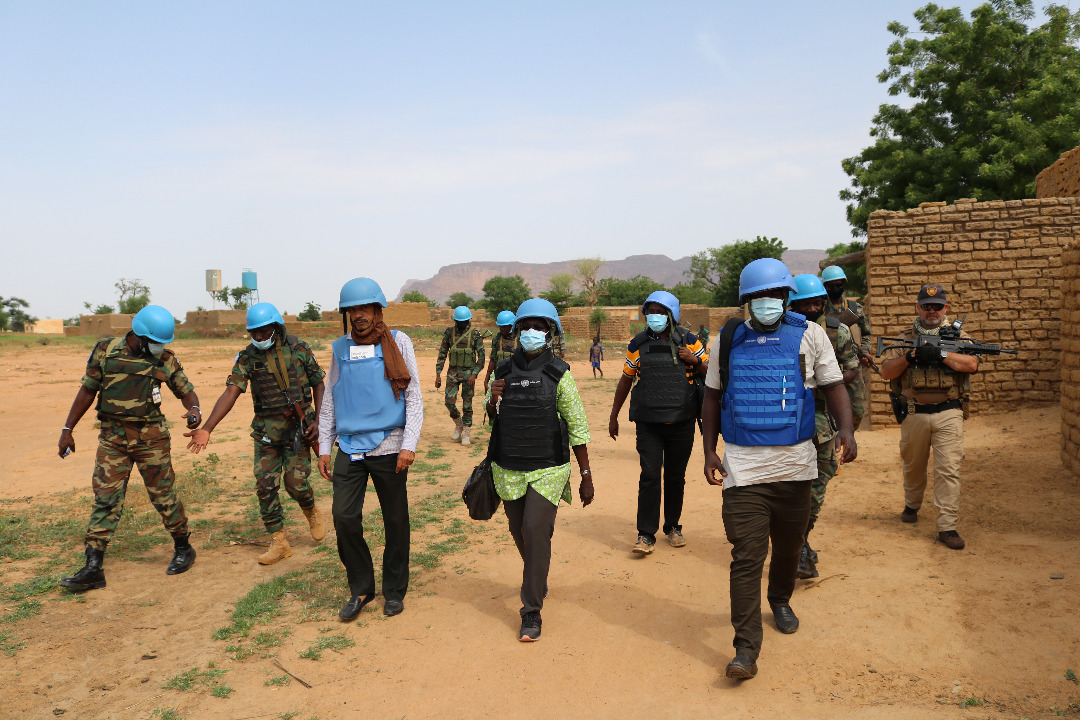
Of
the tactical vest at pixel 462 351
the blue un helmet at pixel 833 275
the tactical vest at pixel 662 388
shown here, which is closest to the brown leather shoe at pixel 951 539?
the tactical vest at pixel 662 388

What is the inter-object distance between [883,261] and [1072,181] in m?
2.66

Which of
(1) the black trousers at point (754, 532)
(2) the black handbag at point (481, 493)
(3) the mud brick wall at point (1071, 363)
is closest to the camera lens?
(1) the black trousers at point (754, 532)

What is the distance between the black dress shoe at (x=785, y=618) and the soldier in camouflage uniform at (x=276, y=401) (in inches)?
134

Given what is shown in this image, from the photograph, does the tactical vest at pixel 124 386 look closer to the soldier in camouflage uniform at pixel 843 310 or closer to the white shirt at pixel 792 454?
the white shirt at pixel 792 454

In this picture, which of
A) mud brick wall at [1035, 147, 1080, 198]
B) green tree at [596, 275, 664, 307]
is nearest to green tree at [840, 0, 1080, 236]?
mud brick wall at [1035, 147, 1080, 198]

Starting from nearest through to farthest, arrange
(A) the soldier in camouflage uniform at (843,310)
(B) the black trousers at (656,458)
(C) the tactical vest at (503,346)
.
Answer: (B) the black trousers at (656,458)
(A) the soldier in camouflage uniform at (843,310)
(C) the tactical vest at (503,346)

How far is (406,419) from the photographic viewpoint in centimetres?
440

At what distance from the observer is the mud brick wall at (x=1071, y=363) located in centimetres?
650

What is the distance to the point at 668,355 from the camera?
5293mm

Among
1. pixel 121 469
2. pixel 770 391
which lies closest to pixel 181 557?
pixel 121 469

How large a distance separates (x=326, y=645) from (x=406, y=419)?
136 centimetres

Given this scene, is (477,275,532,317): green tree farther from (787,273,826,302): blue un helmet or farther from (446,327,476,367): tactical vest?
(787,273,826,302): blue un helmet

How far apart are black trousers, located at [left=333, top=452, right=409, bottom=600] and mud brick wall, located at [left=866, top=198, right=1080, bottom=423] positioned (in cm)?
728

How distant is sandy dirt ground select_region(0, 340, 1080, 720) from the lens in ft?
11.0
